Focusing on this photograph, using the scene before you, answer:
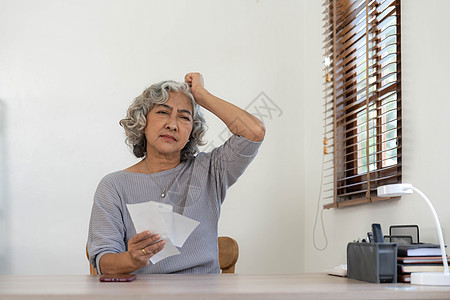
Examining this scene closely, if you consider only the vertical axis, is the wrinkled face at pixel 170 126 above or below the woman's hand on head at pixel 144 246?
above

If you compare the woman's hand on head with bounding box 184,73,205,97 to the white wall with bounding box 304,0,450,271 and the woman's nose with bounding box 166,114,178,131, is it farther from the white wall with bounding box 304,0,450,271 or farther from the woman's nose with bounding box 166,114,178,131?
the white wall with bounding box 304,0,450,271

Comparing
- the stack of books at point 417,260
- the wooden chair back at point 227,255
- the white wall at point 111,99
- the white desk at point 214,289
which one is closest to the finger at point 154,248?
the white desk at point 214,289

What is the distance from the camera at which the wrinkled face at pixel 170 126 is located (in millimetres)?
2211

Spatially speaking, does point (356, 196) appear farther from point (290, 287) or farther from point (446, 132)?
point (290, 287)

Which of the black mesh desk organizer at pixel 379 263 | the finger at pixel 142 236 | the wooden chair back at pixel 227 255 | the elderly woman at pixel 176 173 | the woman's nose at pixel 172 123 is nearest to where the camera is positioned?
the black mesh desk organizer at pixel 379 263

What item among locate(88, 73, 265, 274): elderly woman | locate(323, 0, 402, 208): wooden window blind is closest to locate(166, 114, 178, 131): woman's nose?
locate(88, 73, 265, 274): elderly woman

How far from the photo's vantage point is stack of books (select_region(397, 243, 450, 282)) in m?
1.51

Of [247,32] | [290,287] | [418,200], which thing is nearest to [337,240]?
[418,200]

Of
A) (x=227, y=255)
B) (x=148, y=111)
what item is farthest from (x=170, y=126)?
(x=227, y=255)

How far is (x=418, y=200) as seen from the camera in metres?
2.21

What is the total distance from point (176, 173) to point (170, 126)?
0.19 meters

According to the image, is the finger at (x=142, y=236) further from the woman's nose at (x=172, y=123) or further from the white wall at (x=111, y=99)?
the white wall at (x=111, y=99)

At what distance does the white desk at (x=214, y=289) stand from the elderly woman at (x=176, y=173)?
1.45ft

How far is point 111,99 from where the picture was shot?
3611 mm
